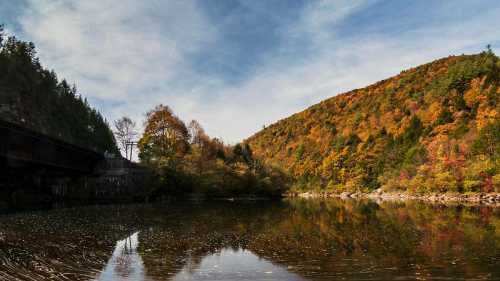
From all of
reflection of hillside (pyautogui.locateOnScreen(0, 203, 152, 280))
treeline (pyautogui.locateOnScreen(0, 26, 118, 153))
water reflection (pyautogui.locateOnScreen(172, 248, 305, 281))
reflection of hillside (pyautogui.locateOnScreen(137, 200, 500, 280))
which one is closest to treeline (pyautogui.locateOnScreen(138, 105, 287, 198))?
treeline (pyautogui.locateOnScreen(0, 26, 118, 153))

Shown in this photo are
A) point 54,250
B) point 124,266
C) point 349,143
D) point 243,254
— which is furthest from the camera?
point 349,143

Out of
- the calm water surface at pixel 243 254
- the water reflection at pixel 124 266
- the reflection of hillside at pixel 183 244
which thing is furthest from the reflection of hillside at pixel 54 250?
the reflection of hillside at pixel 183 244

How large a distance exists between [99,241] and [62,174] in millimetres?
41003

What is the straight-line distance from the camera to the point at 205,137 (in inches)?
A: 3706

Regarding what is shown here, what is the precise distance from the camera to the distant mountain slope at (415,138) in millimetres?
82562

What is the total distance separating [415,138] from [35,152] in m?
107

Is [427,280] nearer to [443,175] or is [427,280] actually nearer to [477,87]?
[443,175]

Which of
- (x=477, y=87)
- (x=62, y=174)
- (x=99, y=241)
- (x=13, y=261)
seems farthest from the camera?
(x=477, y=87)

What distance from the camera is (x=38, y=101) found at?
9244cm

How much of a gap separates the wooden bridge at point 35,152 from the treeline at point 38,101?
721 inches

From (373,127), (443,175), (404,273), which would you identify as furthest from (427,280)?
(373,127)

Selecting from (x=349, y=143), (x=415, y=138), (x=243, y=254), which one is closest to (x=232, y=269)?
(x=243, y=254)

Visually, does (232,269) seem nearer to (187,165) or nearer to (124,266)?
(124,266)

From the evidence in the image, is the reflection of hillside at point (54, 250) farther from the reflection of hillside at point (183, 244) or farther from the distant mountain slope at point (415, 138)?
the distant mountain slope at point (415, 138)
